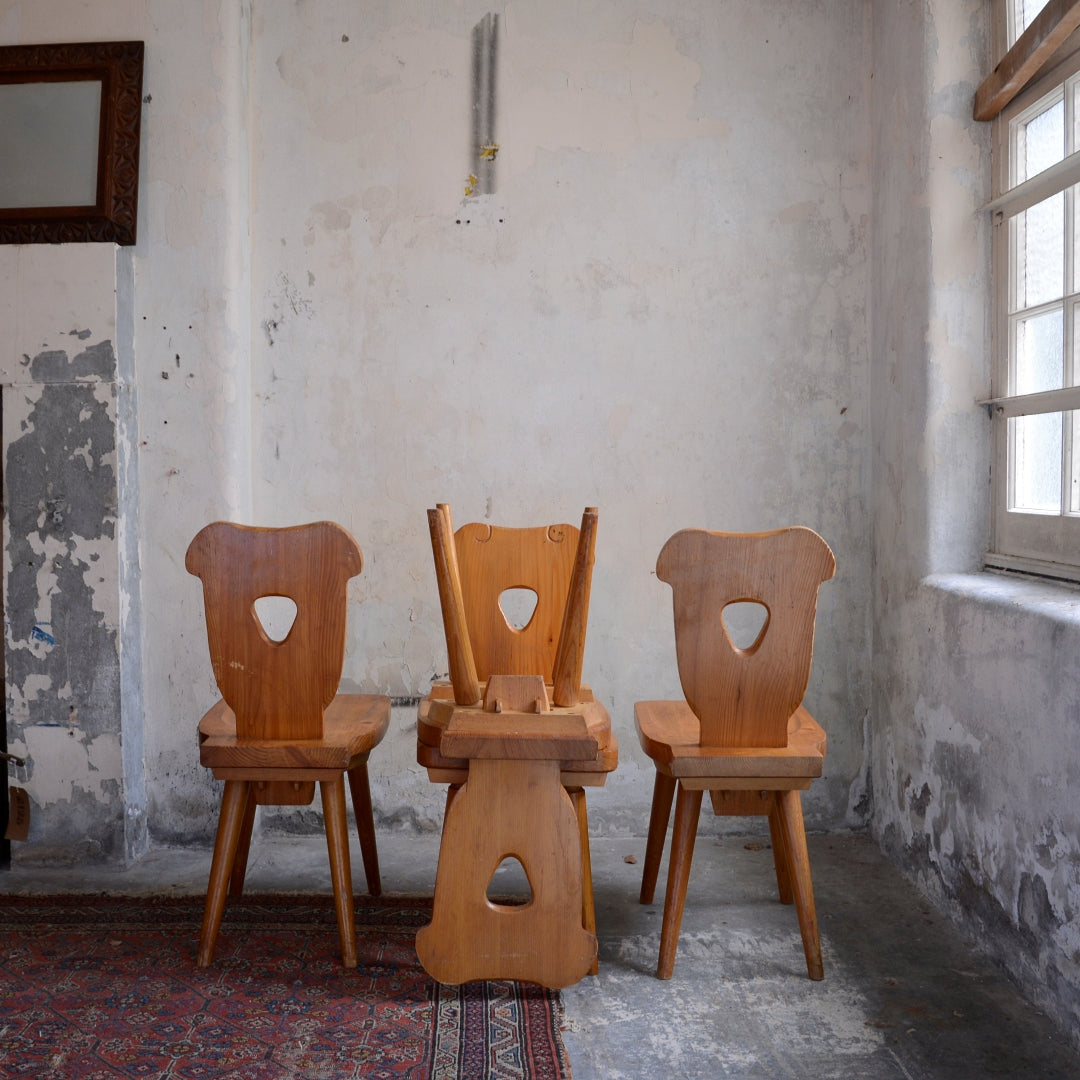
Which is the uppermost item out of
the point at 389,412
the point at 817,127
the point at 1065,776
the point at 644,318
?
the point at 817,127

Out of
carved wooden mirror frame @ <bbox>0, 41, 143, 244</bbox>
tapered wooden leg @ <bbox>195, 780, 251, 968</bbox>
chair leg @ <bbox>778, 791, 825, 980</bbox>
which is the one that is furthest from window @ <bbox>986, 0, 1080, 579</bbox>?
carved wooden mirror frame @ <bbox>0, 41, 143, 244</bbox>

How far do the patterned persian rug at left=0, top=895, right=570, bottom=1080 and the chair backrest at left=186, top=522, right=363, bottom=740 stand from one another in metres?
0.68

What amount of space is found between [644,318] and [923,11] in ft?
3.81

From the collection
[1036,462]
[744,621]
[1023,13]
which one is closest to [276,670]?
[744,621]

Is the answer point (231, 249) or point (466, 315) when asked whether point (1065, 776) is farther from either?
point (231, 249)

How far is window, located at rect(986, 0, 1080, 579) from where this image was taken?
244 centimetres

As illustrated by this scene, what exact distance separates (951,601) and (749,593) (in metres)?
0.76

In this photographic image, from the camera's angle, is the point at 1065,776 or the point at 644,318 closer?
the point at 1065,776

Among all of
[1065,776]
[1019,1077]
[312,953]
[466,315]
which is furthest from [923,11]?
[312,953]

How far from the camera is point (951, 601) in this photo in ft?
8.75

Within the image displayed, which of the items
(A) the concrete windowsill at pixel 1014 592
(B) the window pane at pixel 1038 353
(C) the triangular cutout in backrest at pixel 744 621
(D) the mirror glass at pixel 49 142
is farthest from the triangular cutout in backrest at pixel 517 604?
(D) the mirror glass at pixel 49 142

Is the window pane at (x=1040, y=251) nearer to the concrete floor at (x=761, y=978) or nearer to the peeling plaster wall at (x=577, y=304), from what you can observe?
the peeling plaster wall at (x=577, y=304)

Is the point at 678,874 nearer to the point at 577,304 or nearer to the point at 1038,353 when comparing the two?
the point at 1038,353

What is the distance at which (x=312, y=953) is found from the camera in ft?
8.04
